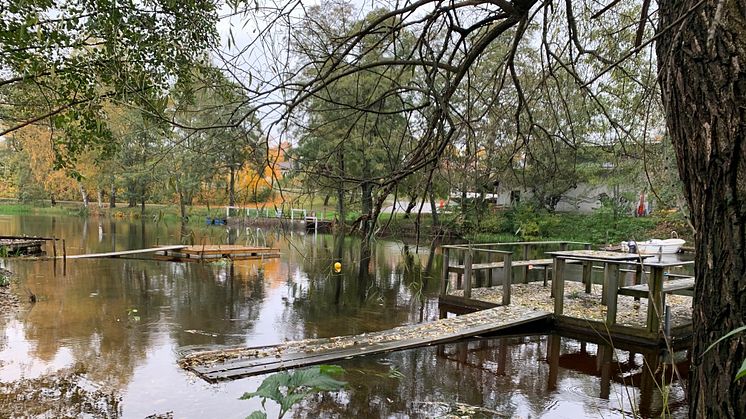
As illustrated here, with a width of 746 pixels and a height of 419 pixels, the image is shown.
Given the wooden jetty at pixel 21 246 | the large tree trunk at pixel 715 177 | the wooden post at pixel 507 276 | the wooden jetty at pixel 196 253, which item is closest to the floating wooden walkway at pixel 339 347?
the wooden post at pixel 507 276

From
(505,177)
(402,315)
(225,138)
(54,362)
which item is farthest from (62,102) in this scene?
(402,315)

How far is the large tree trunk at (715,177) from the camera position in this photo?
1227 mm

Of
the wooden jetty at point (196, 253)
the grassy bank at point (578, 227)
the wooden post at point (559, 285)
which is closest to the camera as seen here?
the wooden post at point (559, 285)

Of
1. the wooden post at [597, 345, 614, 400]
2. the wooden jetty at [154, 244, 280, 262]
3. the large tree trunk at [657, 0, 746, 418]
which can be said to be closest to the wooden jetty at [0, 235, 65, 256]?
the wooden jetty at [154, 244, 280, 262]

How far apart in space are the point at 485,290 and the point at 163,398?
21.6ft

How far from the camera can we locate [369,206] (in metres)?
2.55

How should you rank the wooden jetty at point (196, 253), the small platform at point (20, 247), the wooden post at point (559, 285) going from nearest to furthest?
the wooden post at point (559, 285) < the small platform at point (20, 247) < the wooden jetty at point (196, 253)

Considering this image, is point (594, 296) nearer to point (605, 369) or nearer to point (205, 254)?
point (605, 369)

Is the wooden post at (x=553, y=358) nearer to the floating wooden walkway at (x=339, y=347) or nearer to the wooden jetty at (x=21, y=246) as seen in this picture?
the floating wooden walkway at (x=339, y=347)

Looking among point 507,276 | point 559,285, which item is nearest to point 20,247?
point 507,276

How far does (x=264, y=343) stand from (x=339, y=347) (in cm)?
141

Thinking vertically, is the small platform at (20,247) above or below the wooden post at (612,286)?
below

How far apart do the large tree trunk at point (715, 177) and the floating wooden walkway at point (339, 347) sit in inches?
188

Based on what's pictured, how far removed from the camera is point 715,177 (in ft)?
4.16
